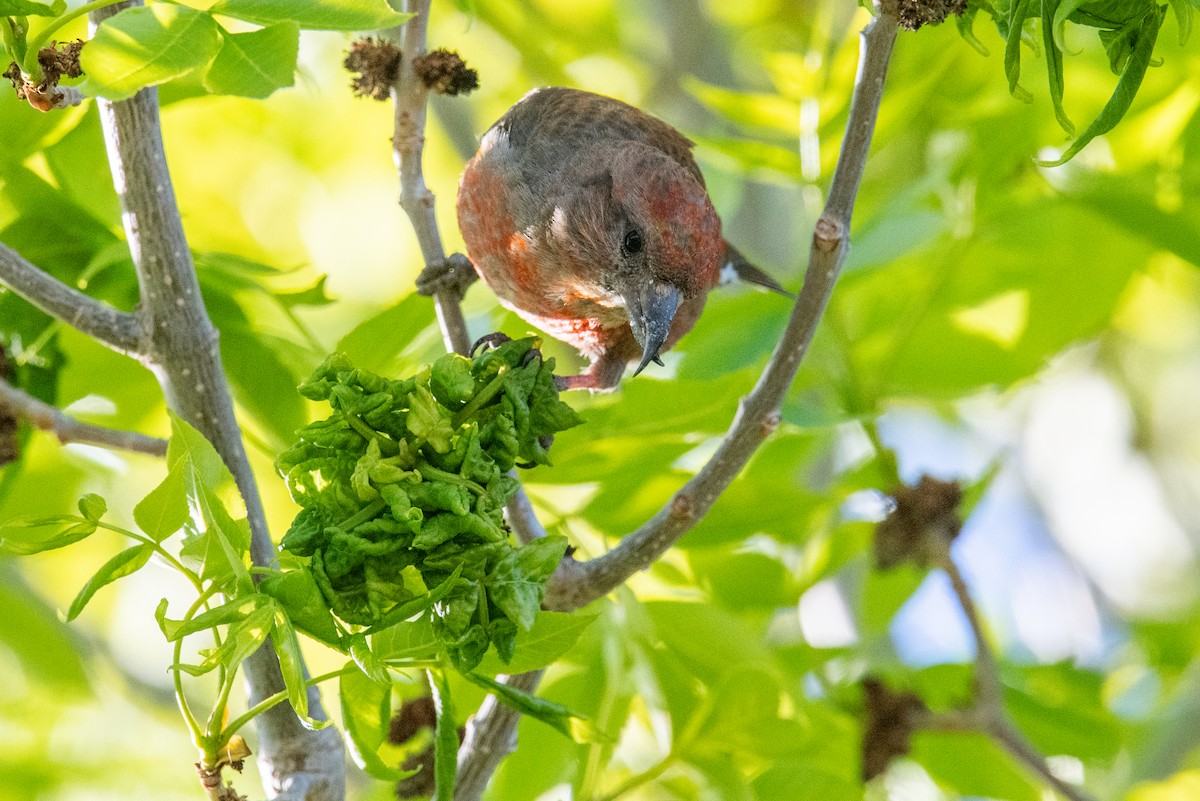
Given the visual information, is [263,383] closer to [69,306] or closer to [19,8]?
[69,306]

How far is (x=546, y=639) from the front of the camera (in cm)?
204

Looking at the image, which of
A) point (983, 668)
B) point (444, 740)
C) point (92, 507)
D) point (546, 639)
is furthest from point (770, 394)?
point (983, 668)

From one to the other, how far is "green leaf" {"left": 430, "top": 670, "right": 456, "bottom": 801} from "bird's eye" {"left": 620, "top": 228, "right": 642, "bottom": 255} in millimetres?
1688

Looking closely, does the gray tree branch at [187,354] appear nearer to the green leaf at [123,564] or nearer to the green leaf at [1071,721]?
the green leaf at [123,564]

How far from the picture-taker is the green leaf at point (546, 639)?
2.03m

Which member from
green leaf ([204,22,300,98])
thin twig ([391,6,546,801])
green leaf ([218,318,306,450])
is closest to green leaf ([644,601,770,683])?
thin twig ([391,6,546,801])

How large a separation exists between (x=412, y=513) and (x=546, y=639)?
0.43 metres

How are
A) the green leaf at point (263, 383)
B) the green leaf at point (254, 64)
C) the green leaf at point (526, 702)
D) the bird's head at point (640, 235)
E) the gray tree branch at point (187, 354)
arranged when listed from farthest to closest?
the bird's head at point (640, 235)
the green leaf at point (263, 383)
the gray tree branch at point (187, 354)
the green leaf at point (526, 702)
the green leaf at point (254, 64)

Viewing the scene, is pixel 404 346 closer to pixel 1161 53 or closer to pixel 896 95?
pixel 896 95

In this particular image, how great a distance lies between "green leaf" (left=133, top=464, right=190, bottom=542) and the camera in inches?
72.6

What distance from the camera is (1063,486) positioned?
8141mm

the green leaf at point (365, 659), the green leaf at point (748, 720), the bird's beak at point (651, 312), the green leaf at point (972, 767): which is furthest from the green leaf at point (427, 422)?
the green leaf at point (972, 767)

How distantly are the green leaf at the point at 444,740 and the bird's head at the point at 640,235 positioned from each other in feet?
4.68

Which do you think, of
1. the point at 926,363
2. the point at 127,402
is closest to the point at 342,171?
the point at 127,402
